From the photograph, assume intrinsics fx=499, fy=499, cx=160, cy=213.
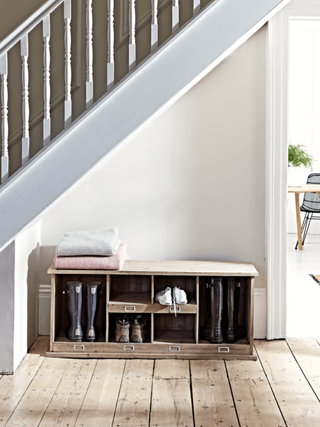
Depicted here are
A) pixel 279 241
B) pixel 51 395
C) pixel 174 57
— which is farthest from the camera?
pixel 279 241

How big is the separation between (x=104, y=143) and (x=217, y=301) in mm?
1324

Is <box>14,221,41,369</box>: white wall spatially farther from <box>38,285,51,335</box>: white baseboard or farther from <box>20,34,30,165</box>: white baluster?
<box>20,34,30,165</box>: white baluster

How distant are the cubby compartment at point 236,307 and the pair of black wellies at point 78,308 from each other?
0.68m

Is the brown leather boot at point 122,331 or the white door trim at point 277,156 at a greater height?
the white door trim at point 277,156

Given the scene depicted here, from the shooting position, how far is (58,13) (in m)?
2.83

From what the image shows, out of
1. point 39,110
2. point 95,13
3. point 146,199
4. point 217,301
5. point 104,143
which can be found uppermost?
point 95,13

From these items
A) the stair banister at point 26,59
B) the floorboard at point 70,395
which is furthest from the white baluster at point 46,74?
the floorboard at point 70,395

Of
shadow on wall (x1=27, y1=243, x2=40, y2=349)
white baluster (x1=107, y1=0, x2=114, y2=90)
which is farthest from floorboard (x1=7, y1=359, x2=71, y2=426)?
white baluster (x1=107, y1=0, x2=114, y2=90)

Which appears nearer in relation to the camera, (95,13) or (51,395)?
(51,395)

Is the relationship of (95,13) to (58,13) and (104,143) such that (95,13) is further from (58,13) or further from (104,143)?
(104,143)

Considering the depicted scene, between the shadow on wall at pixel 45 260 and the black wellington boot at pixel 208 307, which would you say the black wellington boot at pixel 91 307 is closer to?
the shadow on wall at pixel 45 260

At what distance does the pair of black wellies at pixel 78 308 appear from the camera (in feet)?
9.87

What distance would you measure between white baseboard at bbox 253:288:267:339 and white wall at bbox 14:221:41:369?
1.45 metres

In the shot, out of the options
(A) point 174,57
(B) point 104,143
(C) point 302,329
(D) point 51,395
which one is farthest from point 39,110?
(C) point 302,329
